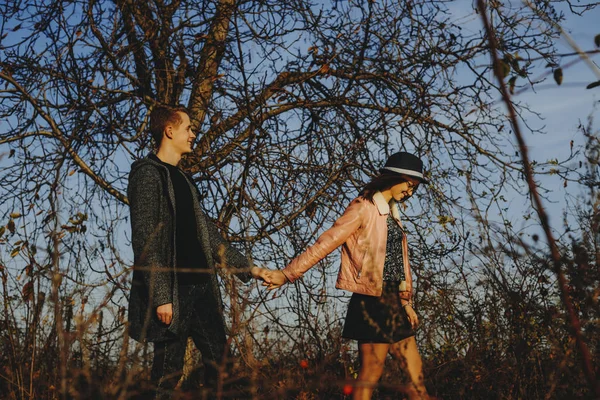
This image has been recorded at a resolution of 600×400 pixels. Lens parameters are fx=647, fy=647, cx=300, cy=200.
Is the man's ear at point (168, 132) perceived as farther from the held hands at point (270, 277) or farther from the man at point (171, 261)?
the held hands at point (270, 277)

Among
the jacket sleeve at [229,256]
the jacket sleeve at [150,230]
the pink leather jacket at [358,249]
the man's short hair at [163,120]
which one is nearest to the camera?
the jacket sleeve at [150,230]

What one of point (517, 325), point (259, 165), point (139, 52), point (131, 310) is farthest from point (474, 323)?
point (139, 52)

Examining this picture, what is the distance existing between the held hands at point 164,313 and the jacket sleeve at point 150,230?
0.9 inches

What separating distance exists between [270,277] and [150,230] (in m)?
0.78

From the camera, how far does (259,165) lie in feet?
17.7

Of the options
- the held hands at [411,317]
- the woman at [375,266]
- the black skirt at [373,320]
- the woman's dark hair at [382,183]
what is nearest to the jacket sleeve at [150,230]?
the woman at [375,266]

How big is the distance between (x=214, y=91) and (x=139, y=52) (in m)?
0.73

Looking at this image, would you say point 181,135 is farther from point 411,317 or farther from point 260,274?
point 411,317

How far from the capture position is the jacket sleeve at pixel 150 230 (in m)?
3.26

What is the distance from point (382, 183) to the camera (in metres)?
3.93

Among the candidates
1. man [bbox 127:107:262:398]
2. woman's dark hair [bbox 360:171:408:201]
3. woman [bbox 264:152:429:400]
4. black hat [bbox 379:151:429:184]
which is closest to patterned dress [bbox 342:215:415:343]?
woman [bbox 264:152:429:400]

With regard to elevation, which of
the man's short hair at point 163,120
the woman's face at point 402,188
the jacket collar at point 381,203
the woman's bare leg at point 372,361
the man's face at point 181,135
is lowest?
the woman's bare leg at point 372,361

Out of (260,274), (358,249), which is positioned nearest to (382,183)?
(358,249)

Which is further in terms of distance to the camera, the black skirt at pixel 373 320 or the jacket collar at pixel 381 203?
the jacket collar at pixel 381 203
